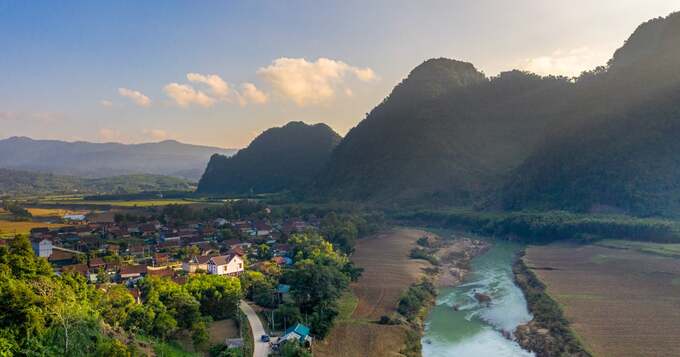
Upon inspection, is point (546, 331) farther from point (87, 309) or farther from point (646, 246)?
point (646, 246)

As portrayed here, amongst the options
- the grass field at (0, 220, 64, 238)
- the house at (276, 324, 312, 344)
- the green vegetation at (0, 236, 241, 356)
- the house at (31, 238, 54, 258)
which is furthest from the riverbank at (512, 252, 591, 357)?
the grass field at (0, 220, 64, 238)

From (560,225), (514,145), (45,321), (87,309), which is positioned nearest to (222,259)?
(87,309)

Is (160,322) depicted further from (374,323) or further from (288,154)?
(288,154)

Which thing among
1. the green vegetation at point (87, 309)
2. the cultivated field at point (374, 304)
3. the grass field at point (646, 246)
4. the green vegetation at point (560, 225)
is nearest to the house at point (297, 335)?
the cultivated field at point (374, 304)

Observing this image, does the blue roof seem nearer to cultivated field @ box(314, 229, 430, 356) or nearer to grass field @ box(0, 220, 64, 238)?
cultivated field @ box(314, 229, 430, 356)

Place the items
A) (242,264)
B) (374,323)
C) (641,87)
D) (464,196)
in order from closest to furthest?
(374,323)
(242,264)
(641,87)
(464,196)

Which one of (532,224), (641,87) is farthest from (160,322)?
(641,87)

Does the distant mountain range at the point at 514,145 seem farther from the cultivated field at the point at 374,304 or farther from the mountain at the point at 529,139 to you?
the cultivated field at the point at 374,304
